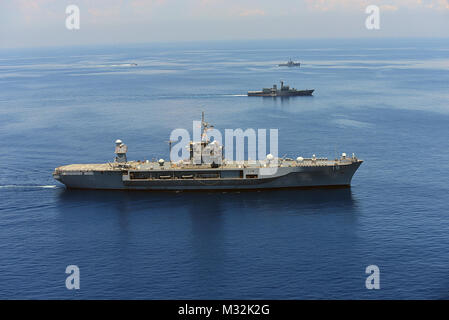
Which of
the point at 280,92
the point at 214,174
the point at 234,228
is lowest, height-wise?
the point at 234,228

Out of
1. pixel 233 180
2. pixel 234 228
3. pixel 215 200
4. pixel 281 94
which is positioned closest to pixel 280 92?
pixel 281 94

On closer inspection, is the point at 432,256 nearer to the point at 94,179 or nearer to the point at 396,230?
the point at 396,230

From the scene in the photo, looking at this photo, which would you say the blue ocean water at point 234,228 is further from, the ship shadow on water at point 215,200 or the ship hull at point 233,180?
the ship hull at point 233,180

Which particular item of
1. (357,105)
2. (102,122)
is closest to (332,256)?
(102,122)

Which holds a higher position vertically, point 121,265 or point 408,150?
point 408,150

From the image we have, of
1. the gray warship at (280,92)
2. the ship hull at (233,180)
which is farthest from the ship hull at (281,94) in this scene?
the ship hull at (233,180)

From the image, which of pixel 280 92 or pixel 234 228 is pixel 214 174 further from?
pixel 280 92

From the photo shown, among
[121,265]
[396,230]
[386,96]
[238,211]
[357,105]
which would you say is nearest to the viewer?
[121,265]

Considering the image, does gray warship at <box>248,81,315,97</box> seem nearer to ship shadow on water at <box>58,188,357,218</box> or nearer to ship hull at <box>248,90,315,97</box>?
ship hull at <box>248,90,315,97</box>
